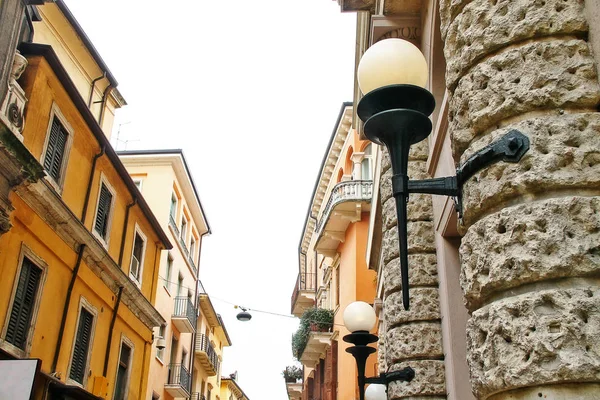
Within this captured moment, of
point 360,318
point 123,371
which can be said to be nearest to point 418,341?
point 360,318

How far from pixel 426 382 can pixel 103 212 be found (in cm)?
1369

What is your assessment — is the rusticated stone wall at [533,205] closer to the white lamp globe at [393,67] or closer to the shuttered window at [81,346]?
the white lamp globe at [393,67]

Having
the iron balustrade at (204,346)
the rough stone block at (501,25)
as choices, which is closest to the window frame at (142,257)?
the iron balustrade at (204,346)

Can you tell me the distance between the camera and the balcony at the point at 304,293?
113ft

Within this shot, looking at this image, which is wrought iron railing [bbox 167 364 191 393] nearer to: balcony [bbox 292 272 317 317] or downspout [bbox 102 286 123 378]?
balcony [bbox 292 272 317 317]

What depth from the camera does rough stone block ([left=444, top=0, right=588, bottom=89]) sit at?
10.1 feet

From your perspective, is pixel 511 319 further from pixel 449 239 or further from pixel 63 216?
pixel 63 216

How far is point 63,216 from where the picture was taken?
1441 cm

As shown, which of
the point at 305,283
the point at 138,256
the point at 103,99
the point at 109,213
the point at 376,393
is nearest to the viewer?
the point at 376,393

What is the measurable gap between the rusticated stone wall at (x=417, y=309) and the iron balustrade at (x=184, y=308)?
2299cm

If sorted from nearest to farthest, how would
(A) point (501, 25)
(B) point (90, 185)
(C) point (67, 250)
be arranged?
(A) point (501, 25)
(C) point (67, 250)
(B) point (90, 185)

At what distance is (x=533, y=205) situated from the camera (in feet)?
9.14

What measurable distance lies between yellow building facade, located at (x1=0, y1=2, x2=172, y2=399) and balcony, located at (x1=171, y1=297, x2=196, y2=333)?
697 centimetres

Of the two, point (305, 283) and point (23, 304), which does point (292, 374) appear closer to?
point (305, 283)
